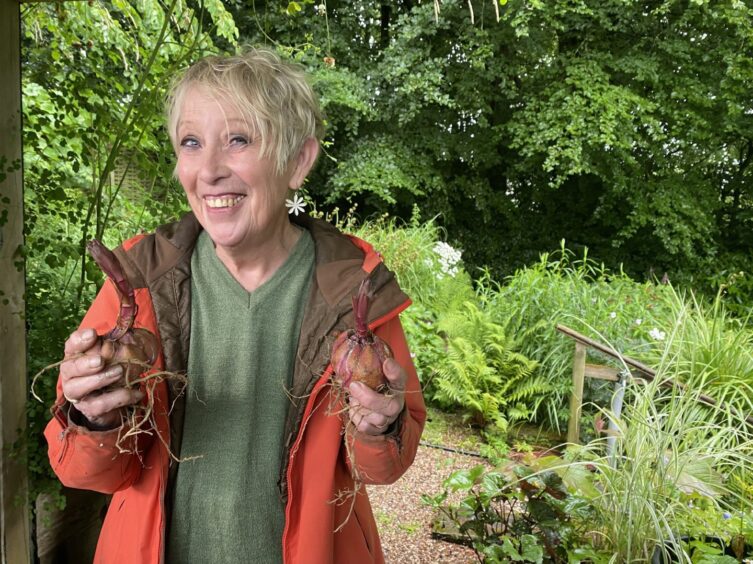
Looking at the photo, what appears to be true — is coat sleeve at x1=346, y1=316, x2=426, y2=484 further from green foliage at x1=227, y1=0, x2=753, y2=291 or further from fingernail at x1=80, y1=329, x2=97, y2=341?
green foliage at x1=227, y1=0, x2=753, y2=291

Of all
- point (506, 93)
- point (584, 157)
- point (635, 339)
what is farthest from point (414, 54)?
point (635, 339)

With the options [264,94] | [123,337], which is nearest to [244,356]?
[123,337]

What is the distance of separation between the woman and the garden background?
0.52 metres

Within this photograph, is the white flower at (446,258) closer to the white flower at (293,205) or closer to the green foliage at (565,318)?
the green foliage at (565,318)

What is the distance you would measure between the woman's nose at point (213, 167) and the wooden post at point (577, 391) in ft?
11.7

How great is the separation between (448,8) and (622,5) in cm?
286

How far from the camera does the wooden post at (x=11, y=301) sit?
1401mm

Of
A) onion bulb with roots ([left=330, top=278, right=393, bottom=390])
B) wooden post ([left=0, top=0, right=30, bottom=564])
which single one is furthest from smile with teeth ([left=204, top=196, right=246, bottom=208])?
wooden post ([left=0, top=0, right=30, bottom=564])

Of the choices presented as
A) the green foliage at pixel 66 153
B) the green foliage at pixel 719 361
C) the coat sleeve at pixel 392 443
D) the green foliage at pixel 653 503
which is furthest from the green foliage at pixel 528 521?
the green foliage at pixel 719 361

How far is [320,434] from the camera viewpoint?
48.3 inches

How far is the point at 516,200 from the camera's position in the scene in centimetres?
1248

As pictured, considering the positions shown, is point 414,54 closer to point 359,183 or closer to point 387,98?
point 387,98

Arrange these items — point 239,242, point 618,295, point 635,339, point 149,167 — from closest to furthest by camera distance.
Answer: point 239,242 < point 149,167 < point 635,339 < point 618,295

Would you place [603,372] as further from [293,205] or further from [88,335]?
[88,335]
